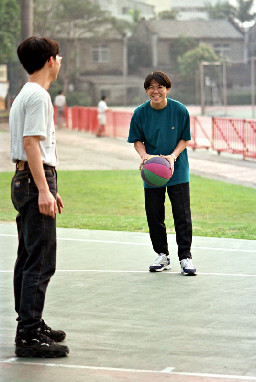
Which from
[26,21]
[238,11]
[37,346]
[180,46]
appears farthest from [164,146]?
[238,11]

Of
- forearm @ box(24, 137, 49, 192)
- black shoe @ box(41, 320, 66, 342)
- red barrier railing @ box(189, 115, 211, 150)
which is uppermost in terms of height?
forearm @ box(24, 137, 49, 192)

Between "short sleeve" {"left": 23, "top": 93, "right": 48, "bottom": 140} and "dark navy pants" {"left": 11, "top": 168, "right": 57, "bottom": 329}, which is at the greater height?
"short sleeve" {"left": 23, "top": 93, "right": 48, "bottom": 140}

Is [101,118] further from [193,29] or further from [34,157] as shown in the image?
[193,29]

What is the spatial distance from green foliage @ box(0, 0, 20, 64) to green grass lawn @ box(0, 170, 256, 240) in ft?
113

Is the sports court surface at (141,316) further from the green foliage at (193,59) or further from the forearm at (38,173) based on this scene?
the green foliage at (193,59)

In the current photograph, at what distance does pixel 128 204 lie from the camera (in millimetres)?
15711

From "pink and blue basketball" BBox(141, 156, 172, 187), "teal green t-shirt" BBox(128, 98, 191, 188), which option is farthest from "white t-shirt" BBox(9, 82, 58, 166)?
"teal green t-shirt" BBox(128, 98, 191, 188)

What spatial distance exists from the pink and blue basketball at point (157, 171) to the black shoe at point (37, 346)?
2.66m

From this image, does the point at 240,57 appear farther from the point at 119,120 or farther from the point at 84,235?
the point at 84,235

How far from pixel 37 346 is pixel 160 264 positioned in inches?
123

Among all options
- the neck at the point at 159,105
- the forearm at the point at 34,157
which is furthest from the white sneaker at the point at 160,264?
the forearm at the point at 34,157

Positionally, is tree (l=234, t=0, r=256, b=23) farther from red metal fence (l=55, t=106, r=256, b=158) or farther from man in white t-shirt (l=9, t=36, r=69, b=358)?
man in white t-shirt (l=9, t=36, r=69, b=358)

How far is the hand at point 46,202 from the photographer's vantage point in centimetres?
548

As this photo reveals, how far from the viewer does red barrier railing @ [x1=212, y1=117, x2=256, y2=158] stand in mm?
25141
